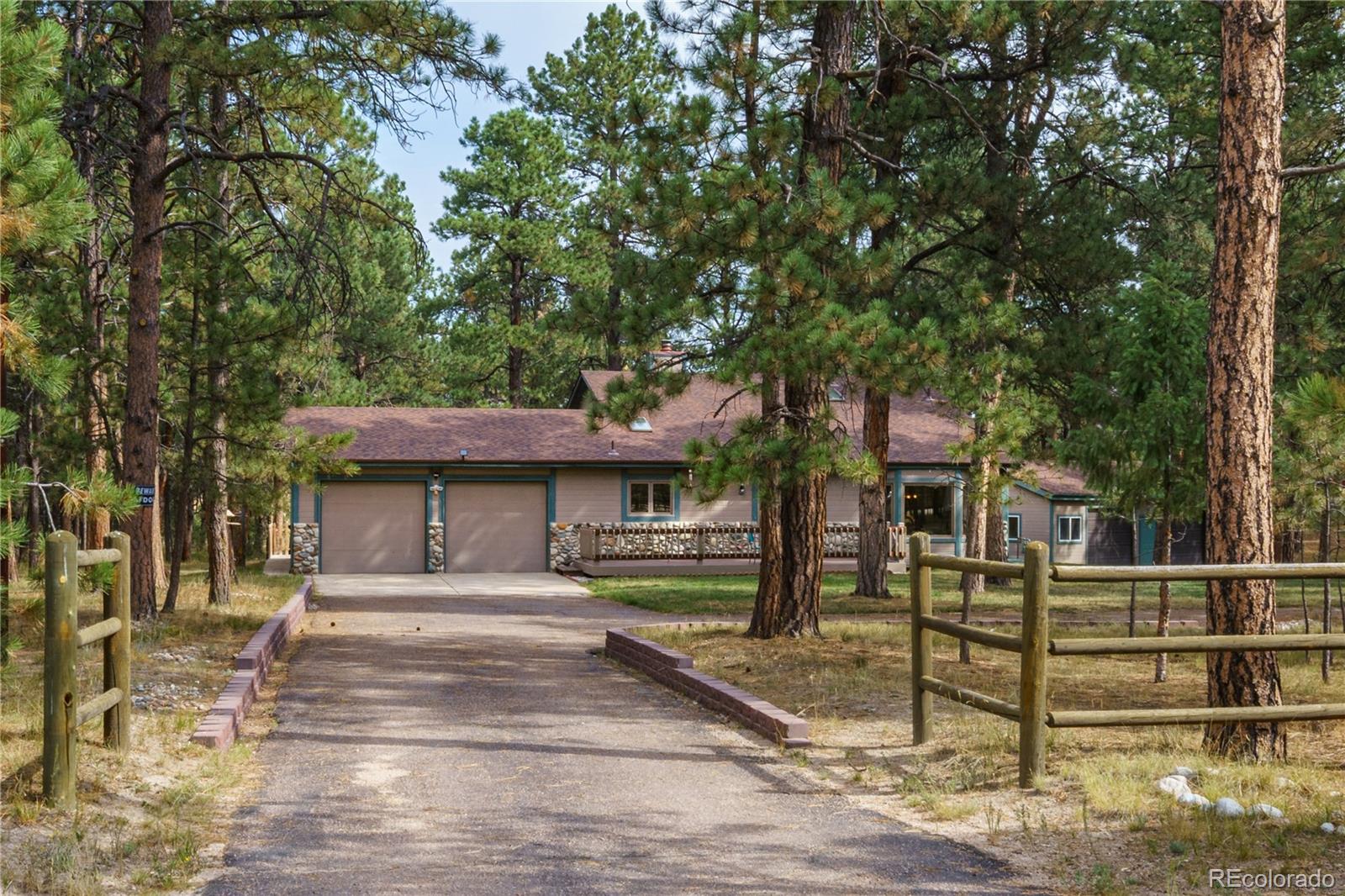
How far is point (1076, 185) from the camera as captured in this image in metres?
16.7

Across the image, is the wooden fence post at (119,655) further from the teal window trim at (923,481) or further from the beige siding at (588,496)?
the teal window trim at (923,481)

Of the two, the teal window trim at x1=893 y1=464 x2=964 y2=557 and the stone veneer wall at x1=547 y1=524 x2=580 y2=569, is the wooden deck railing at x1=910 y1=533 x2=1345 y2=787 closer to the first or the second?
the stone veneer wall at x1=547 y1=524 x2=580 y2=569

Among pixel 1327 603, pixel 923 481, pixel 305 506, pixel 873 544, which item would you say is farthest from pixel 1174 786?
pixel 923 481

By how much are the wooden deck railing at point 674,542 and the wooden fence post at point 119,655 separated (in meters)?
22.6

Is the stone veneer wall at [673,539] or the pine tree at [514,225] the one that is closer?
the stone veneer wall at [673,539]

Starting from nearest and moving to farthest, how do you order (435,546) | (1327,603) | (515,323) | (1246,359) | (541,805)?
(541,805)
(1246,359)
(1327,603)
(435,546)
(515,323)

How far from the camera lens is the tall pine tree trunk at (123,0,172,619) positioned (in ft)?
47.3

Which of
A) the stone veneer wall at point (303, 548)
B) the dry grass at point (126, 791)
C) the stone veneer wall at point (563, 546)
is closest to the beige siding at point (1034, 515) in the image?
the stone veneer wall at point (563, 546)

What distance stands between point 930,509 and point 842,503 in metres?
2.73

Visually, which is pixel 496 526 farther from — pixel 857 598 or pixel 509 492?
pixel 857 598

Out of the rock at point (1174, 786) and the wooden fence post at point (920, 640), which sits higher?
the wooden fence post at point (920, 640)

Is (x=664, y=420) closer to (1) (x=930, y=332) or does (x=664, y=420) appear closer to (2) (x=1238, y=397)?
(1) (x=930, y=332)

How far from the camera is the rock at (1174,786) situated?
6766 mm

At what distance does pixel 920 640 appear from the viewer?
8.52 metres
